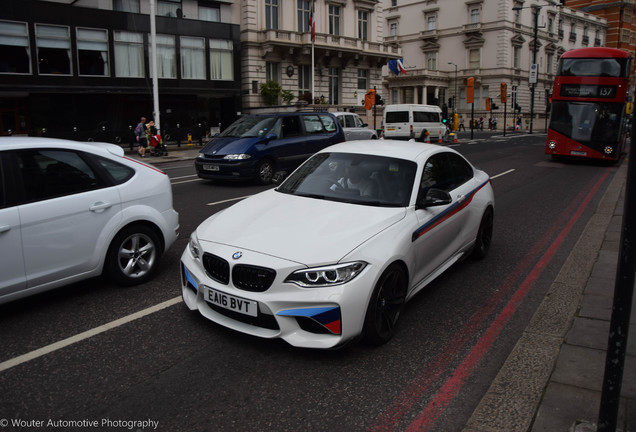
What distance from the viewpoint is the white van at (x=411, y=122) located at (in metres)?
29.5

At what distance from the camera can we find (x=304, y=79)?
134 ft

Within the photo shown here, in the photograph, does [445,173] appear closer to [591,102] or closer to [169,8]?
[591,102]

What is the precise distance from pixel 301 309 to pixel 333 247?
0.52m

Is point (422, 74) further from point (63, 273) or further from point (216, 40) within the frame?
point (63, 273)

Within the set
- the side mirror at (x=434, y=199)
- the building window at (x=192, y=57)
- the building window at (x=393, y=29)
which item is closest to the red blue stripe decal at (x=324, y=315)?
the side mirror at (x=434, y=199)

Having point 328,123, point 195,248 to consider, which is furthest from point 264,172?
point 195,248

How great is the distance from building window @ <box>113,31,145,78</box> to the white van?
1474 centimetres

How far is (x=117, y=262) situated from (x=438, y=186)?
3.33m

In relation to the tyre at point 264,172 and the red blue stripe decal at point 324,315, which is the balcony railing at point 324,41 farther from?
the red blue stripe decal at point 324,315

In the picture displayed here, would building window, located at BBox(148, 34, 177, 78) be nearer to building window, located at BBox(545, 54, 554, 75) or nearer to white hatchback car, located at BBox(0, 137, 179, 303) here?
white hatchback car, located at BBox(0, 137, 179, 303)

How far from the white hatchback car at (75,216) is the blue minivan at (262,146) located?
6.74 metres

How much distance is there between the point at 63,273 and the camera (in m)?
4.60

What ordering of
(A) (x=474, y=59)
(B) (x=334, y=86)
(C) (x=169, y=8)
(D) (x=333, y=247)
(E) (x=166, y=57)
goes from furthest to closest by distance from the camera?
(A) (x=474, y=59) → (B) (x=334, y=86) → (C) (x=169, y=8) → (E) (x=166, y=57) → (D) (x=333, y=247)

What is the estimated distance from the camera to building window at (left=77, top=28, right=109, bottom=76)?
89.6 feet
